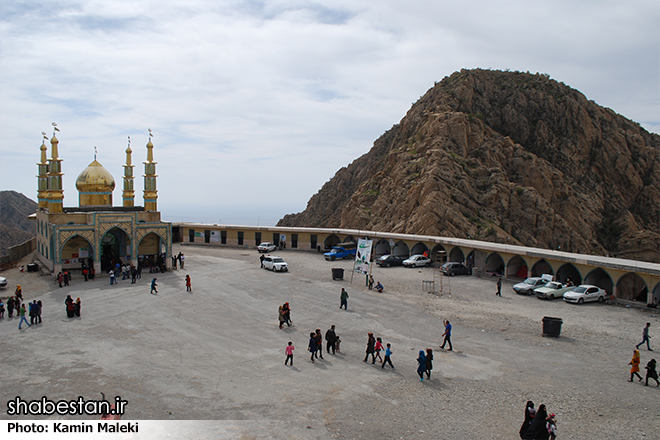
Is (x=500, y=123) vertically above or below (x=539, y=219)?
above

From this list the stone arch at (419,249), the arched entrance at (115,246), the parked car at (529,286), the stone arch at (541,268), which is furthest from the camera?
the stone arch at (419,249)

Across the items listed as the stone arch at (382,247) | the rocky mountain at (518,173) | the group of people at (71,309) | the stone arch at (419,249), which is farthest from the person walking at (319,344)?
the rocky mountain at (518,173)

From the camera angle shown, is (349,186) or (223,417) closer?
(223,417)

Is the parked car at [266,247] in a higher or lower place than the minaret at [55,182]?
lower

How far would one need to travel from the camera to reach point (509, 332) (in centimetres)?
2305

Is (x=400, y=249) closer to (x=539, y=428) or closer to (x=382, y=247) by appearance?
(x=382, y=247)

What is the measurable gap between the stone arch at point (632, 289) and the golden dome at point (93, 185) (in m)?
41.1

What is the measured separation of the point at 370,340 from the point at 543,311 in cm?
1363

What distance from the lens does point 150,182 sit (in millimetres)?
42438

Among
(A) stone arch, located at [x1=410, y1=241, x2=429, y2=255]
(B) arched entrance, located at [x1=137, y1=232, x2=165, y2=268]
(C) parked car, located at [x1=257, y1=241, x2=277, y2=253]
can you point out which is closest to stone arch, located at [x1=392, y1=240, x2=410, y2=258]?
(A) stone arch, located at [x1=410, y1=241, x2=429, y2=255]

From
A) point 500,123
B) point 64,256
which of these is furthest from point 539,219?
point 64,256

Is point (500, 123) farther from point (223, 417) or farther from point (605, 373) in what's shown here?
point (223, 417)

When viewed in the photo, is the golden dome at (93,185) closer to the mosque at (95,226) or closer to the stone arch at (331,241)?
the mosque at (95,226)

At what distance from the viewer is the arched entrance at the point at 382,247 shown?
48562mm
